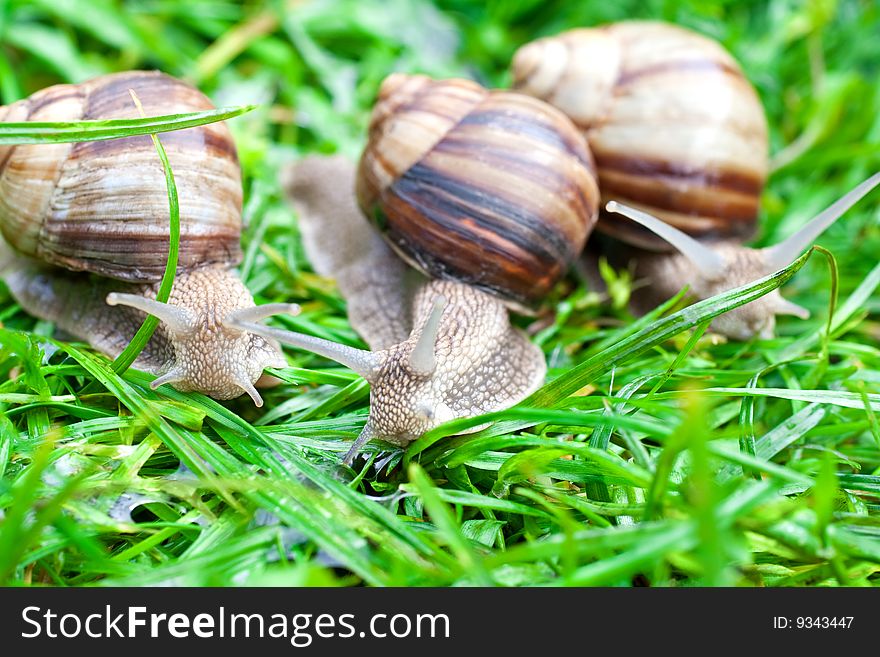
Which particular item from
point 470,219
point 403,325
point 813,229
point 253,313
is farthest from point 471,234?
point 813,229

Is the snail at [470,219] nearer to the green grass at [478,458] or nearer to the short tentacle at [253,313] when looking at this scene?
the green grass at [478,458]

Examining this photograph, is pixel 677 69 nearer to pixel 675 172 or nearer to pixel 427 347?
pixel 675 172

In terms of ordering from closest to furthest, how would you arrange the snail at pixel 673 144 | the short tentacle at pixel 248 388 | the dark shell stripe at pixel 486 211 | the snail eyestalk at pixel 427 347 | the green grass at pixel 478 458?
the green grass at pixel 478 458, the snail eyestalk at pixel 427 347, the short tentacle at pixel 248 388, the dark shell stripe at pixel 486 211, the snail at pixel 673 144

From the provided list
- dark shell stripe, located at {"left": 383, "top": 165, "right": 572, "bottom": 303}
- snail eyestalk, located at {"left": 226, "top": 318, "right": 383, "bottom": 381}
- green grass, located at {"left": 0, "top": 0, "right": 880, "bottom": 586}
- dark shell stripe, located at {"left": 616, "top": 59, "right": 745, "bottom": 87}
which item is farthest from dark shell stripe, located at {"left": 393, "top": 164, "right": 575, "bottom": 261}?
dark shell stripe, located at {"left": 616, "top": 59, "right": 745, "bottom": 87}

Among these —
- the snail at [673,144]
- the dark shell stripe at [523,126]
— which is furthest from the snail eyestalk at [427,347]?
the snail at [673,144]

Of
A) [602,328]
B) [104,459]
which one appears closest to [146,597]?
[104,459]

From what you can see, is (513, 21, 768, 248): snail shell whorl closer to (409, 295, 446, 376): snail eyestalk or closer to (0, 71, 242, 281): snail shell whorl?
(409, 295, 446, 376): snail eyestalk
